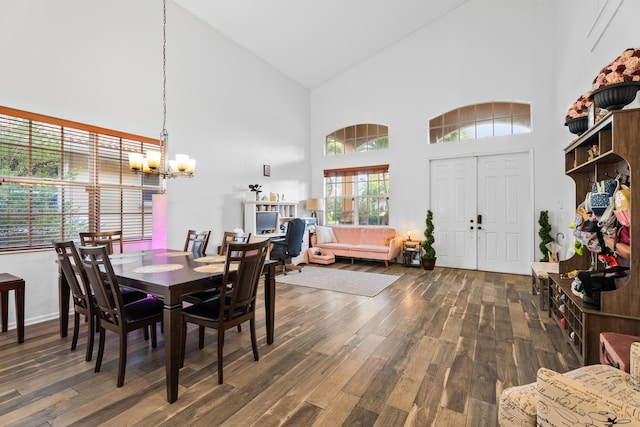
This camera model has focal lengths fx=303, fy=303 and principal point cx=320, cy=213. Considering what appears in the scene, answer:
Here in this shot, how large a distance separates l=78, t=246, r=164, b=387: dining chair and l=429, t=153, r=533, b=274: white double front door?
563 cm

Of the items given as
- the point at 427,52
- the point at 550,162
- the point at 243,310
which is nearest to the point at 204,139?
the point at 243,310

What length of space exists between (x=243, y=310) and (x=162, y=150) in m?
1.99

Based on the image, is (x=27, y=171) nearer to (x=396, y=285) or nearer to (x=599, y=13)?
(x=396, y=285)

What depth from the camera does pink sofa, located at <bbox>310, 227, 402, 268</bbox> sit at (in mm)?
6480

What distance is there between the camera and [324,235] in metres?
7.31

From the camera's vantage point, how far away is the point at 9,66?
3.18m

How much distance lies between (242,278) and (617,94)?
2.95 m

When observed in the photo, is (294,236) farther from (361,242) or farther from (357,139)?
(357,139)

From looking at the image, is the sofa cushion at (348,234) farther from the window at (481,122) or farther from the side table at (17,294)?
the side table at (17,294)

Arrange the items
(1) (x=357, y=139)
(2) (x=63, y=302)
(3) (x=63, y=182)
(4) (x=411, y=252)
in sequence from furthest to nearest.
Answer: (1) (x=357, y=139) → (4) (x=411, y=252) → (3) (x=63, y=182) → (2) (x=63, y=302)

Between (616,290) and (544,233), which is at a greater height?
(544,233)

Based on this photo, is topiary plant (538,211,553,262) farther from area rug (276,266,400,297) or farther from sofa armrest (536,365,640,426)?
sofa armrest (536,365,640,426)

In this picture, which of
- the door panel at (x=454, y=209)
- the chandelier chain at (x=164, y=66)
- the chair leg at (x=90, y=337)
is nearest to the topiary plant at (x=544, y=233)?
the door panel at (x=454, y=209)

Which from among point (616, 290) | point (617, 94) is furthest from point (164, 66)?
point (616, 290)
